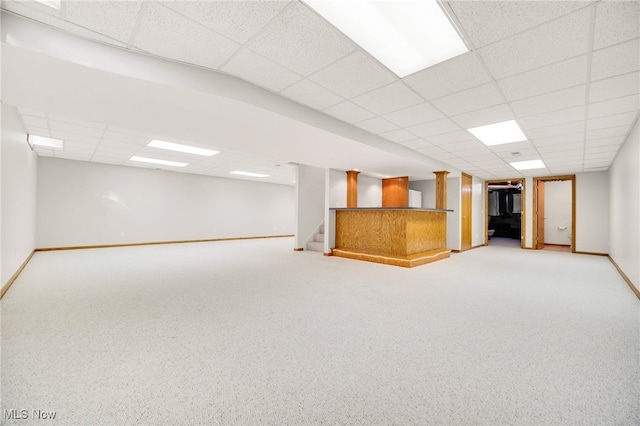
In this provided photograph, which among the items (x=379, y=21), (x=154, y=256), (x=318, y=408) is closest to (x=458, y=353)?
(x=318, y=408)

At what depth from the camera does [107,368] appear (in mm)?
1886

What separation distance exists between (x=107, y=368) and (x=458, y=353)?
8.43 ft

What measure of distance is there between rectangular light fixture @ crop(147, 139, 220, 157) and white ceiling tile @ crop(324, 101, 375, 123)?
3.80 metres

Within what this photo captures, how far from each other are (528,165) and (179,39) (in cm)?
858

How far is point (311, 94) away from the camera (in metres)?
3.39

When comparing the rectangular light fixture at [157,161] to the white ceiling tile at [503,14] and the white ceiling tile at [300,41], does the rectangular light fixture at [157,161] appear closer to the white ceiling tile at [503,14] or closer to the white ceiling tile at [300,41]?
the white ceiling tile at [300,41]

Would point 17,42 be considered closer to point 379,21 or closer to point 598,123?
point 379,21

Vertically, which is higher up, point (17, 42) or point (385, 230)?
point (17, 42)

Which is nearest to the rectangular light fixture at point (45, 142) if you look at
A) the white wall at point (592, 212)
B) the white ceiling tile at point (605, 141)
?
the white ceiling tile at point (605, 141)

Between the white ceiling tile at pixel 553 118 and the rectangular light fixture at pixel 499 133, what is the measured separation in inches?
6.3

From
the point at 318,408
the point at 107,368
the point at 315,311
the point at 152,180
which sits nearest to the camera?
the point at 318,408

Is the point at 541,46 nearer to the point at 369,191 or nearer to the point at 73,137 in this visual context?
the point at 369,191

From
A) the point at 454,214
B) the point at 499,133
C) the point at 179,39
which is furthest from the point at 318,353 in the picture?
the point at 454,214

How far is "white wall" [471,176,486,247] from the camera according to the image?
9.60 metres
